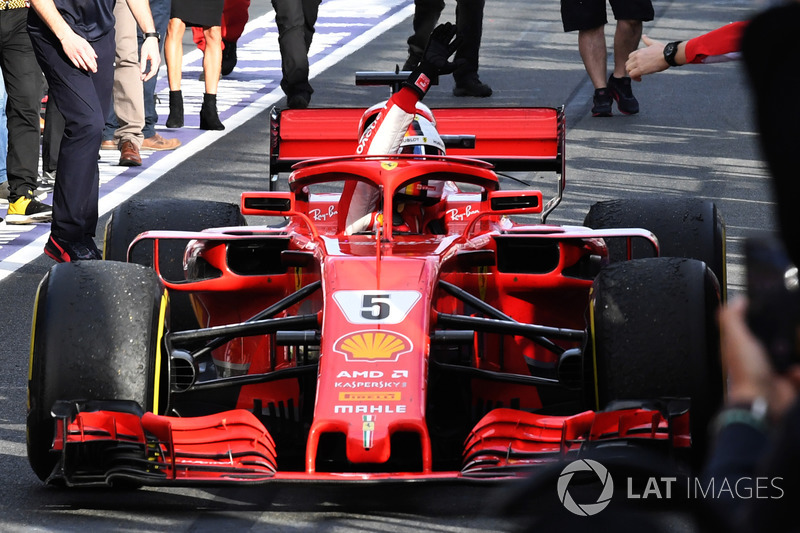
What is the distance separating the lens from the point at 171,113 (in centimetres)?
1131

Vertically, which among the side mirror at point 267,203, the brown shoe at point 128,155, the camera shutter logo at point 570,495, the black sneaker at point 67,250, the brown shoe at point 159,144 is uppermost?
the camera shutter logo at point 570,495

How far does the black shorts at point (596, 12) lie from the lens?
11109 mm

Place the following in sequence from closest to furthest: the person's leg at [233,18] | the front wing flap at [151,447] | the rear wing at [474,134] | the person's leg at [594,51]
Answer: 1. the front wing flap at [151,447]
2. the rear wing at [474,134]
3. the person's leg at [594,51]
4. the person's leg at [233,18]

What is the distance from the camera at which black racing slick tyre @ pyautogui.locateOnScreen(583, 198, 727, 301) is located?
5.55m

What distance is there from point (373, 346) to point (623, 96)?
7762 millimetres

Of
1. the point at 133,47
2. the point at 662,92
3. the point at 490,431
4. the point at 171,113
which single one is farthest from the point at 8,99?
the point at 662,92

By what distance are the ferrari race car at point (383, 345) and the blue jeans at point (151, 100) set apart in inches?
194

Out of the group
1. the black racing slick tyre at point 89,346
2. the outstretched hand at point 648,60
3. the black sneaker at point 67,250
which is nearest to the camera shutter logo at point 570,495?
the outstretched hand at point 648,60

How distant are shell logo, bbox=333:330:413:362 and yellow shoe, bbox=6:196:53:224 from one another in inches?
182

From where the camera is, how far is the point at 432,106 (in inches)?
455

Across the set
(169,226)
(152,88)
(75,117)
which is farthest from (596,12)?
(169,226)

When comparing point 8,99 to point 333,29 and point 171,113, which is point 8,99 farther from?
point 333,29

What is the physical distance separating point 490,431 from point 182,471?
2.93 feet

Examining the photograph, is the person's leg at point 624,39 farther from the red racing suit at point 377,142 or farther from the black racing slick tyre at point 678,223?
the red racing suit at point 377,142
